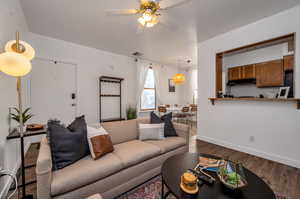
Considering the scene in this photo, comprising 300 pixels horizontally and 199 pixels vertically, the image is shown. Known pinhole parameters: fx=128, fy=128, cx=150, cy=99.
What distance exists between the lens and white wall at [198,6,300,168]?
2.25m

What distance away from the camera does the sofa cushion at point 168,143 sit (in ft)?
6.55

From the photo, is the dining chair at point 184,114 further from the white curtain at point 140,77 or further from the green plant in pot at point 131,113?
the green plant in pot at point 131,113

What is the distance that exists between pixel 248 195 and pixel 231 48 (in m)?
3.00

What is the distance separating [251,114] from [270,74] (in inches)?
47.2

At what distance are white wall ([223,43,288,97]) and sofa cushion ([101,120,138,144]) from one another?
10.7ft

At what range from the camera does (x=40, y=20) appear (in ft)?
8.55

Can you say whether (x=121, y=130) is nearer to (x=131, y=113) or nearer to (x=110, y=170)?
(x=110, y=170)

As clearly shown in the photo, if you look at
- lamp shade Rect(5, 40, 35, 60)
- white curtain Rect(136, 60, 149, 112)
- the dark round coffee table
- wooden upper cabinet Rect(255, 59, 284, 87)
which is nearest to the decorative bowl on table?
the dark round coffee table

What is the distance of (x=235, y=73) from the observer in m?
3.64

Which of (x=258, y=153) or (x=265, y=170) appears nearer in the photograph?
(x=265, y=170)

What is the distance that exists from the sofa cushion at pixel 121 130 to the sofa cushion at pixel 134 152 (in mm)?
156

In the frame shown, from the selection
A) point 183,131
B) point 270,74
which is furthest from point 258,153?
point 270,74

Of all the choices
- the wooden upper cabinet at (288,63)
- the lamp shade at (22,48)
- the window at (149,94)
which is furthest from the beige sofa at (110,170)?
the window at (149,94)

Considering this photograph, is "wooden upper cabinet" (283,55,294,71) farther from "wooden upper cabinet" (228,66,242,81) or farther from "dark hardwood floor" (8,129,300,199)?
"dark hardwood floor" (8,129,300,199)
